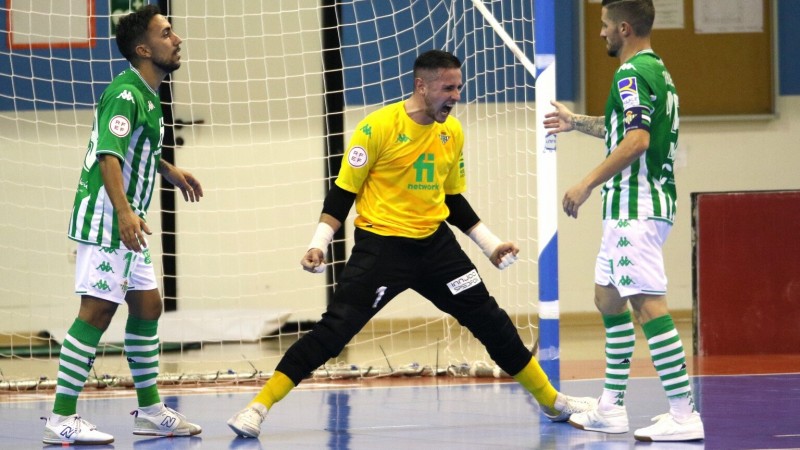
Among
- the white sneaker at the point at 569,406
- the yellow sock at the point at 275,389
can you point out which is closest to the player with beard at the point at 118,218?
the yellow sock at the point at 275,389

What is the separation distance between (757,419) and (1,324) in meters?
6.69

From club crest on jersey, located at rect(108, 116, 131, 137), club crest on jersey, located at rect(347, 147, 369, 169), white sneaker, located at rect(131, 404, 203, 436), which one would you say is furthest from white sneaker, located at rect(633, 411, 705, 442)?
club crest on jersey, located at rect(108, 116, 131, 137)

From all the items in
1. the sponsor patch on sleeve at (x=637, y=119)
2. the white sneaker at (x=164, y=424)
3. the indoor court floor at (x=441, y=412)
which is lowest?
the indoor court floor at (x=441, y=412)

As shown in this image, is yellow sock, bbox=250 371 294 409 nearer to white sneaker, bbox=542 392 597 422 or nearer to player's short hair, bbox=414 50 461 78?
white sneaker, bbox=542 392 597 422

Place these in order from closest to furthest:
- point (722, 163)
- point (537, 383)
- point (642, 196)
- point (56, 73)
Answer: point (642, 196), point (537, 383), point (56, 73), point (722, 163)

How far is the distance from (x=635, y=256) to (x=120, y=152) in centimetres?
208

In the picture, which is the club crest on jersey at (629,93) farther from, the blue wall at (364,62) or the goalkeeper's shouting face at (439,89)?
the blue wall at (364,62)

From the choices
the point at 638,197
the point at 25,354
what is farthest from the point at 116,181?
the point at 25,354

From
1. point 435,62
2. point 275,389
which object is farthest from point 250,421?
point 435,62

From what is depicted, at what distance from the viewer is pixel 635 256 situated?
198 inches

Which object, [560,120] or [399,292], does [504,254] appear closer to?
[399,292]

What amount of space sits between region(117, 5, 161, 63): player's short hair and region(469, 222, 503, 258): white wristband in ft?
5.42

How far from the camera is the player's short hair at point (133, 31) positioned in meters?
5.34

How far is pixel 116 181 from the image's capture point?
4.98 metres
